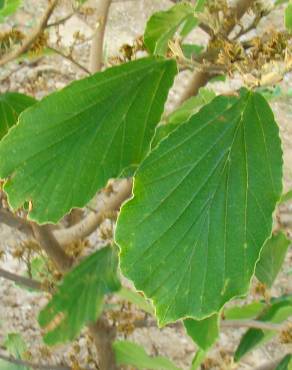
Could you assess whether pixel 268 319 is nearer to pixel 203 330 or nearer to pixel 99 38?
pixel 203 330

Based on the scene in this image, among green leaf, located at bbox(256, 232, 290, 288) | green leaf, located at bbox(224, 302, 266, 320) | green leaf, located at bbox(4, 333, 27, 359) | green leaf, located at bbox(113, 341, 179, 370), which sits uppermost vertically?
green leaf, located at bbox(256, 232, 290, 288)

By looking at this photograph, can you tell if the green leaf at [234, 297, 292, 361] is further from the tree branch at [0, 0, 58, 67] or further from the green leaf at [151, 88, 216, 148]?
the tree branch at [0, 0, 58, 67]

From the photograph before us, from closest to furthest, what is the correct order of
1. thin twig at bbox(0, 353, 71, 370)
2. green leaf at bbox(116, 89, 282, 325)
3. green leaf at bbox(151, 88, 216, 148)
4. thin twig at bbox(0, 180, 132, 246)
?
green leaf at bbox(116, 89, 282, 325)
green leaf at bbox(151, 88, 216, 148)
thin twig at bbox(0, 180, 132, 246)
thin twig at bbox(0, 353, 71, 370)

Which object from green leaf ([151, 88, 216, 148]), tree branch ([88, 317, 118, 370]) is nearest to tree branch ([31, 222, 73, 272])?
tree branch ([88, 317, 118, 370])

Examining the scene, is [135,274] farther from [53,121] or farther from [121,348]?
[121,348]

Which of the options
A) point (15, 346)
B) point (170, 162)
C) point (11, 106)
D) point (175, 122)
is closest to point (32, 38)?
point (11, 106)

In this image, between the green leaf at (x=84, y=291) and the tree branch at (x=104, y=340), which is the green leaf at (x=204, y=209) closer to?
the green leaf at (x=84, y=291)

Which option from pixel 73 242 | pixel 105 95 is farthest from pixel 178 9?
pixel 73 242
